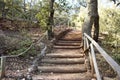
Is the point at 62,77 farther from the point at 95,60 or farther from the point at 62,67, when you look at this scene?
the point at 95,60

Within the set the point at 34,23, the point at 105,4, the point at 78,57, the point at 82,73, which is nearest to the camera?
the point at 82,73

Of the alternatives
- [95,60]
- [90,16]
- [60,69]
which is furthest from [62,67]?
[90,16]

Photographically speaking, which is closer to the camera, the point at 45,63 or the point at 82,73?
the point at 82,73

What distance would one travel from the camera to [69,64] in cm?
945

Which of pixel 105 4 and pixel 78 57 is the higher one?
pixel 105 4

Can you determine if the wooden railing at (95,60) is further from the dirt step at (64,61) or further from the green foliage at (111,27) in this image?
the green foliage at (111,27)

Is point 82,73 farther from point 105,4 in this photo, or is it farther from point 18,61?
point 105,4

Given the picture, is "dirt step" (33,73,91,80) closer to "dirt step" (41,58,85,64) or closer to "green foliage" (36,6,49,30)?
"dirt step" (41,58,85,64)

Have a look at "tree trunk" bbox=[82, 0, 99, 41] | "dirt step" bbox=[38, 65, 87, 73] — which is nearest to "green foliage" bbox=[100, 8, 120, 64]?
"tree trunk" bbox=[82, 0, 99, 41]

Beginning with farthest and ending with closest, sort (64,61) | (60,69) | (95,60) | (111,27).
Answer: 1. (111,27)
2. (64,61)
3. (60,69)
4. (95,60)

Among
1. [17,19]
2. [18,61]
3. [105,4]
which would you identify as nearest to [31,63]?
[18,61]

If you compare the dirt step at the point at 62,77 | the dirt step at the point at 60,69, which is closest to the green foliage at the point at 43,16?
the dirt step at the point at 60,69

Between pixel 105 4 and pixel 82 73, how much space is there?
14662 mm

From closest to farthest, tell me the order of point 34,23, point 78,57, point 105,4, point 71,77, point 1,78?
point 1,78 < point 71,77 < point 78,57 < point 34,23 < point 105,4
